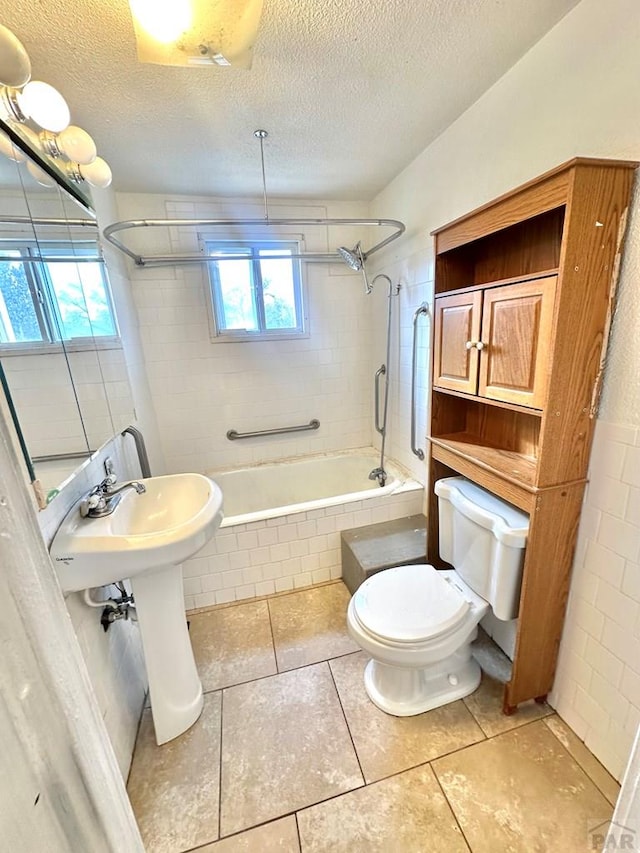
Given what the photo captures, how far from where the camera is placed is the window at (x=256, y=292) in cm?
253

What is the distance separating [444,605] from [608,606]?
1.66 feet

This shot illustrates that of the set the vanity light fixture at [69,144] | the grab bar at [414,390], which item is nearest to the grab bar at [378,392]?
the grab bar at [414,390]

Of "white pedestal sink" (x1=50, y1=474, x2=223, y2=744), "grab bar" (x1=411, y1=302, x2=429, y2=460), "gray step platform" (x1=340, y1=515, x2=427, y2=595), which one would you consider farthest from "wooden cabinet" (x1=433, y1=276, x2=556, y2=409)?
"white pedestal sink" (x1=50, y1=474, x2=223, y2=744)

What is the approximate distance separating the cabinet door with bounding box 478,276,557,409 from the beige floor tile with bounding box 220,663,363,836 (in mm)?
1366

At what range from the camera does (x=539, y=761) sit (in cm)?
123

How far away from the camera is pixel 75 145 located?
119 centimetres

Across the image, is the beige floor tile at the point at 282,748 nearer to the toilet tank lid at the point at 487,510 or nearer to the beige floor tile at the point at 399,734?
the beige floor tile at the point at 399,734

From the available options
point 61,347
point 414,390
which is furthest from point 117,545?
point 414,390

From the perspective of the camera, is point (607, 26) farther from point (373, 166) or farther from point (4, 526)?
point (4, 526)

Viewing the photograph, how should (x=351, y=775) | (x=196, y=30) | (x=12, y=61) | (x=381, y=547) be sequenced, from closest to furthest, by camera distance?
(x=12, y=61), (x=196, y=30), (x=351, y=775), (x=381, y=547)

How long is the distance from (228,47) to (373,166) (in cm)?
119

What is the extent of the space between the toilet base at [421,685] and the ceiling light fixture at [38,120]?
2065 millimetres

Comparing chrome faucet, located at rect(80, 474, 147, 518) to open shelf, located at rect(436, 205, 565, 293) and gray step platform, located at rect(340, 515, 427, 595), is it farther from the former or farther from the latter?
open shelf, located at rect(436, 205, 565, 293)

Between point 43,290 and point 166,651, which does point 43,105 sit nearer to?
point 43,290
